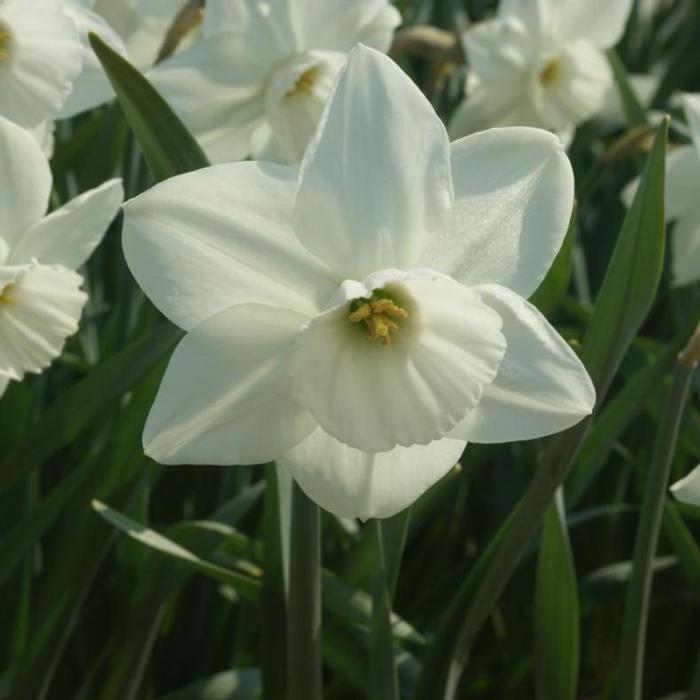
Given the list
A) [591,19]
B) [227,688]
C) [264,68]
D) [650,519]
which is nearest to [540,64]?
[591,19]

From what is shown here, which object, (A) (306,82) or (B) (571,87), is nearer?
(A) (306,82)

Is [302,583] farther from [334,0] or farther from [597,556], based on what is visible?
[597,556]

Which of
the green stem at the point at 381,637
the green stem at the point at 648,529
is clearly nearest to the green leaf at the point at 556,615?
the green stem at the point at 648,529

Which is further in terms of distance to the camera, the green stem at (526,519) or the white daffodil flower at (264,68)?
the white daffodil flower at (264,68)

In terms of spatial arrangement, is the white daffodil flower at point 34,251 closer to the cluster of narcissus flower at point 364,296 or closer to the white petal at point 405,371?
the cluster of narcissus flower at point 364,296

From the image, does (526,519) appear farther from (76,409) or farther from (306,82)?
(306,82)

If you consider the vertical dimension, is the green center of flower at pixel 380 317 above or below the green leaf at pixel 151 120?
below

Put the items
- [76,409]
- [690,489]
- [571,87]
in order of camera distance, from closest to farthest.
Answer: [690,489] < [76,409] < [571,87]
